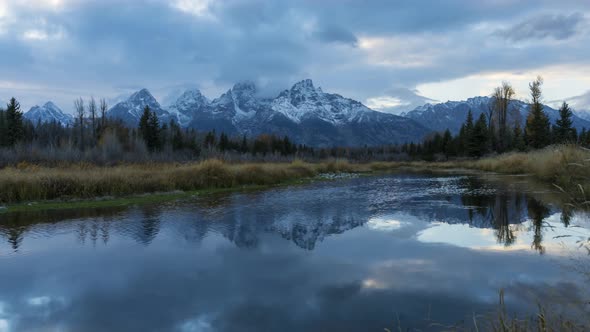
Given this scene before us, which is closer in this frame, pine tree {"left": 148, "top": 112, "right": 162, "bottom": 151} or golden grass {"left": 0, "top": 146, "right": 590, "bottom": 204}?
golden grass {"left": 0, "top": 146, "right": 590, "bottom": 204}

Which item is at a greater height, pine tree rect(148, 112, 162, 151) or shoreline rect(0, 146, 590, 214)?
pine tree rect(148, 112, 162, 151)

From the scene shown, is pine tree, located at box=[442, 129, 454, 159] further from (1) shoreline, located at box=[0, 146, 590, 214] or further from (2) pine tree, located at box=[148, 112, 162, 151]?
(2) pine tree, located at box=[148, 112, 162, 151]

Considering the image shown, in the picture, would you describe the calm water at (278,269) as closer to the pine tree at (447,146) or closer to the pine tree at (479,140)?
the pine tree at (479,140)

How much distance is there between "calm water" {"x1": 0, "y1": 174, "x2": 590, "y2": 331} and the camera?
5.15 metres

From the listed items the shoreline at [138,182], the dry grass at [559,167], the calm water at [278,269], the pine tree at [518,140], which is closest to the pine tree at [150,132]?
the shoreline at [138,182]

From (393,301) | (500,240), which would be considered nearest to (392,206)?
(500,240)

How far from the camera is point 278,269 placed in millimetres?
7332

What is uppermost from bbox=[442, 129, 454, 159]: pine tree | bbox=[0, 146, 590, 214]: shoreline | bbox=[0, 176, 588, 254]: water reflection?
bbox=[442, 129, 454, 159]: pine tree

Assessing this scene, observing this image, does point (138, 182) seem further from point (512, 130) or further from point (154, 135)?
point (512, 130)

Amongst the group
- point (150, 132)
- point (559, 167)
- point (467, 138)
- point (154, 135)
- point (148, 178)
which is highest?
→ point (150, 132)

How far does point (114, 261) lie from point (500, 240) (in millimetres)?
9103

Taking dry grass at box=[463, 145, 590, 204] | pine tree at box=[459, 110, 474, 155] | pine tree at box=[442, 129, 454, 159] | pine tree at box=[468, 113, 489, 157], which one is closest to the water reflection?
dry grass at box=[463, 145, 590, 204]

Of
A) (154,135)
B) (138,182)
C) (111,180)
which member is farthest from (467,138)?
(111,180)

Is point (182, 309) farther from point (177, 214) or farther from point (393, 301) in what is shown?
point (177, 214)
